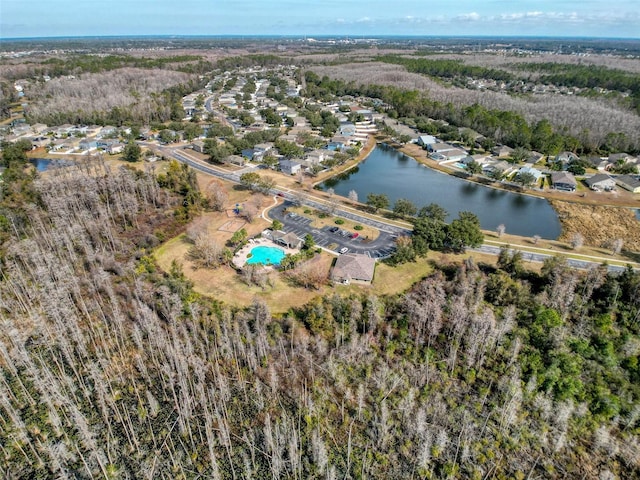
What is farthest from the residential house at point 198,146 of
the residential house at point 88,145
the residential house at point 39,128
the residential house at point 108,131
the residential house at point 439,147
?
Answer: the residential house at point 439,147

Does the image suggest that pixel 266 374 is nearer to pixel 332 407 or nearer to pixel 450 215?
pixel 332 407

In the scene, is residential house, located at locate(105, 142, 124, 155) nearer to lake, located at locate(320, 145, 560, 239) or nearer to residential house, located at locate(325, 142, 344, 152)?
residential house, located at locate(325, 142, 344, 152)

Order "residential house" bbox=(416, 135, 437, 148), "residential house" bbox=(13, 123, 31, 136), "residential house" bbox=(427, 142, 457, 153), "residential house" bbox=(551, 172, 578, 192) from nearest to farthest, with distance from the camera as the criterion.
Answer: "residential house" bbox=(551, 172, 578, 192) < "residential house" bbox=(427, 142, 457, 153) < "residential house" bbox=(416, 135, 437, 148) < "residential house" bbox=(13, 123, 31, 136)

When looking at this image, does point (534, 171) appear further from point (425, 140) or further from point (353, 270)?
point (353, 270)

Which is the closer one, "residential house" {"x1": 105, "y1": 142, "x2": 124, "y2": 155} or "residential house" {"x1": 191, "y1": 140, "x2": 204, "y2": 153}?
"residential house" {"x1": 105, "y1": 142, "x2": 124, "y2": 155}

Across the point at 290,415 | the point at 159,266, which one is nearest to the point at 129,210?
the point at 159,266

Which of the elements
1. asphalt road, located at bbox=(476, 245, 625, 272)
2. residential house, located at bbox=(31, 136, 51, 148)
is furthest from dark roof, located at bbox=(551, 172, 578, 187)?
residential house, located at bbox=(31, 136, 51, 148)
